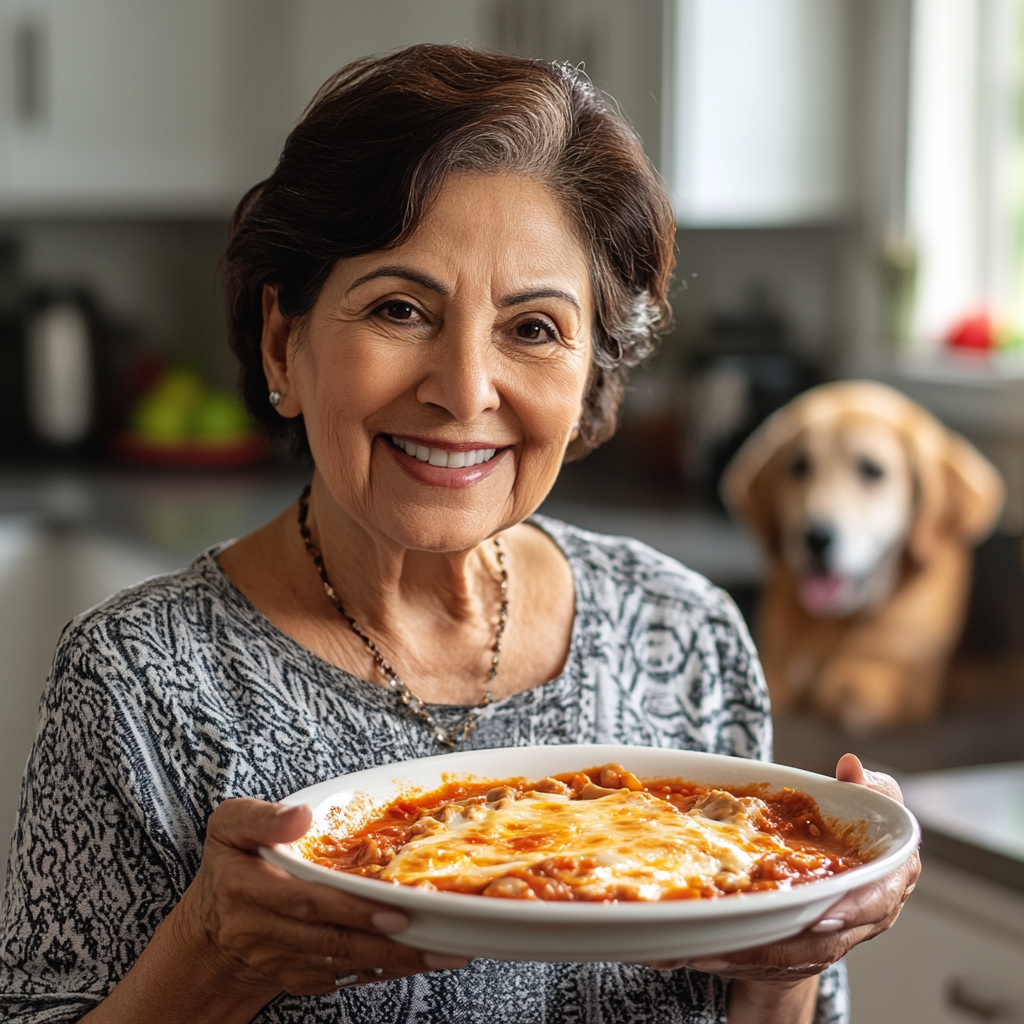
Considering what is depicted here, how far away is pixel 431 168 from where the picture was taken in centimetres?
97

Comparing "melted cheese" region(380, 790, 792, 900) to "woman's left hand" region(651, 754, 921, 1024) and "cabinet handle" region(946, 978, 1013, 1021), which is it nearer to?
"woman's left hand" region(651, 754, 921, 1024)

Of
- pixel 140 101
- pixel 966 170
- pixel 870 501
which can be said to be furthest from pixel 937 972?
pixel 140 101

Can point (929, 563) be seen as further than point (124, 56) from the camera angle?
No

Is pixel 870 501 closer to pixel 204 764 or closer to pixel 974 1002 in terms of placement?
pixel 974 1002

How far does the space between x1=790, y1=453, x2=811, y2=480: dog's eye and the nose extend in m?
1.23

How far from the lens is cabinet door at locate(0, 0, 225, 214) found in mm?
3180

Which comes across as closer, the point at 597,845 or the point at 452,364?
the point at 597,845

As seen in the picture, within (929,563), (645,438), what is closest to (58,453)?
(645,438)

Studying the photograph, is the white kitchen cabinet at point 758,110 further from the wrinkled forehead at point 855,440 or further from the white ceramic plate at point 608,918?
the white ceramic plate at point 608,918

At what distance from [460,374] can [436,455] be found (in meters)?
0.07

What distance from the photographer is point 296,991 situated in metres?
0.84

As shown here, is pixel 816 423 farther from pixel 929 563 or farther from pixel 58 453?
pixel 58 453

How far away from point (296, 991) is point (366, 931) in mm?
124

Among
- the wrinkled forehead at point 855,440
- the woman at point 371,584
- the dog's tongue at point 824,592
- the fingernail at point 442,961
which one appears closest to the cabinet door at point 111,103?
the wrinkled forehead at point 855,440
